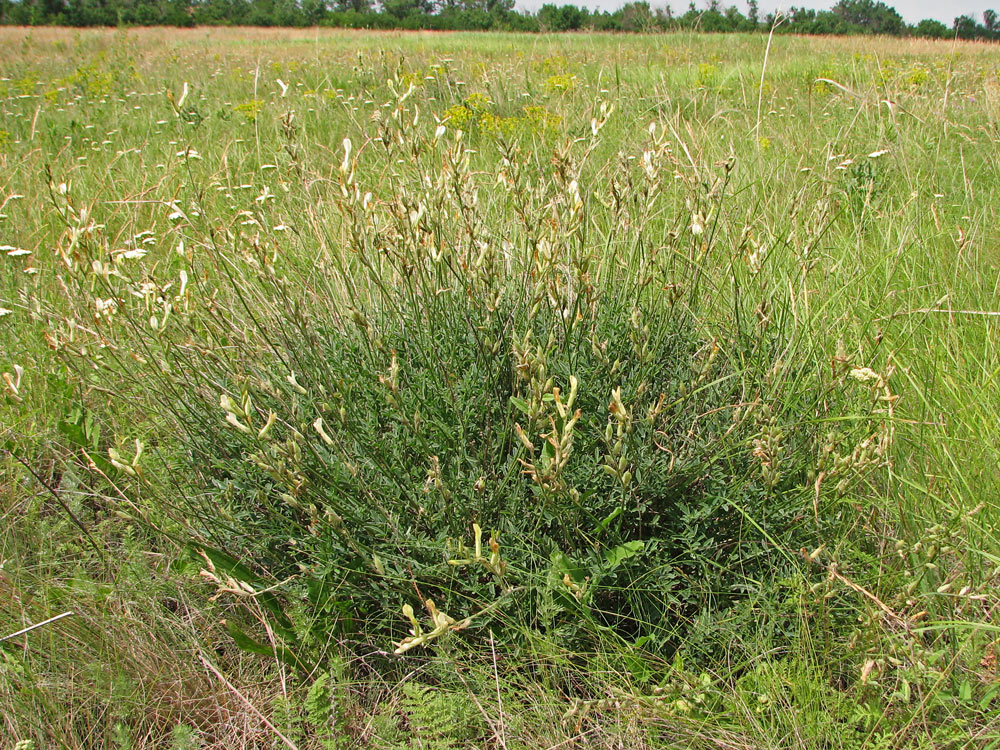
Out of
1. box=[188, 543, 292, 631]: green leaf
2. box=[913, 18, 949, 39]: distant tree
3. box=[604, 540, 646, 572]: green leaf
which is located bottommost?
box=[188, 543, 292, 631]: green leaf

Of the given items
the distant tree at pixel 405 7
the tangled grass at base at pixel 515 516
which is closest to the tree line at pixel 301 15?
the distant tree at pixel 405 7

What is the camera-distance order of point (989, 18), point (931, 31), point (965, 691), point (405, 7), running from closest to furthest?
point (965, 691) < point (989, 18) < point (931, 31) < point (405, 7)

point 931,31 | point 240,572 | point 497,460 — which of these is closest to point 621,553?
point 497,460

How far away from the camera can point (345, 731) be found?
1.51 m

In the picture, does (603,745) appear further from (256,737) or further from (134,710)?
(134,710)

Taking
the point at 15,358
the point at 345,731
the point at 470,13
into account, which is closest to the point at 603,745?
the point at 345,731

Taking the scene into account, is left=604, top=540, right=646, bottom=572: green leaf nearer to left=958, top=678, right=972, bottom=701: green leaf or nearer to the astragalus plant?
the astragalus plant

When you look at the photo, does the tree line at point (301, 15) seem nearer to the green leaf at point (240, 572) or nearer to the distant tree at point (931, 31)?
the distant tree at point (931, 31)

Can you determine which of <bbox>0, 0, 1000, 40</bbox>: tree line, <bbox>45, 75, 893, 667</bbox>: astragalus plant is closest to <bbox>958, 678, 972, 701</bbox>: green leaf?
<bbox>45, 75, 893, 667</bbox>: astragalus plant

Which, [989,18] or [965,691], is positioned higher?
[989,18]

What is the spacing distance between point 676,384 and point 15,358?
2.39m

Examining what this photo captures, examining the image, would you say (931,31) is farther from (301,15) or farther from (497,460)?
(301,15)

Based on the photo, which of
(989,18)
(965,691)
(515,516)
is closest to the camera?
(965,691)

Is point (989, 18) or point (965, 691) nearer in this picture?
point (965, 691)
